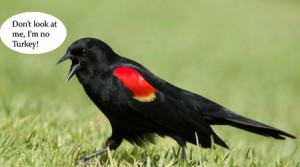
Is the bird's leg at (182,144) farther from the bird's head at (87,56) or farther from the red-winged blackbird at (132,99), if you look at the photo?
the bird's head at (87,56)

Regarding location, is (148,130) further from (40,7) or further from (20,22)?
(40,7)

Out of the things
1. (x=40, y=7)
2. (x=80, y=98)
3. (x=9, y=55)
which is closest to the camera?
(x=80, y=98)

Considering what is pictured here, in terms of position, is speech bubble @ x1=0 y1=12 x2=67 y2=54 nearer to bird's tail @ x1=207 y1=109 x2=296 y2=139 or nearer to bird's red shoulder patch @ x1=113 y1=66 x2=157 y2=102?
bird's red shoulder patch @ x1=113 y1=66 x2=157 y2=102

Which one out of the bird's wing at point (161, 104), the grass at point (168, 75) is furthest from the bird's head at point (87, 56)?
the grass at point (168, 75)

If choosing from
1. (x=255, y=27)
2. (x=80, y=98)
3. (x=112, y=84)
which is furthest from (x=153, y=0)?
(x=112, y=84)

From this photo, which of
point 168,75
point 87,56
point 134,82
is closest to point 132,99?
point 134,82

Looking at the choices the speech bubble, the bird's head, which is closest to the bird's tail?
the bird's head
